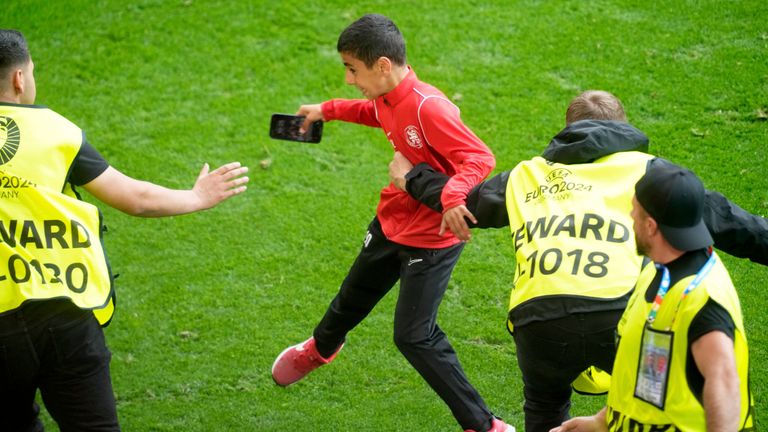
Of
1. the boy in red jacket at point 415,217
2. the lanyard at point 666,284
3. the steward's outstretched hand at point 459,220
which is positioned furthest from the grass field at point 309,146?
the lanyard at point 666,284

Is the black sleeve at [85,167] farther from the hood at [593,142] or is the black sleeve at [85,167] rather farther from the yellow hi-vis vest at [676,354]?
the yellow hi-vis vest at [676,354]

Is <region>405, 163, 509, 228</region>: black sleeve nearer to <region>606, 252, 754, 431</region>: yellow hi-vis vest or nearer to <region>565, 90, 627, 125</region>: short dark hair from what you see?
<region>565, 90, 627, 125</region>: short dark hair

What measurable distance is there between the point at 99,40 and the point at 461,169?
6.10 m

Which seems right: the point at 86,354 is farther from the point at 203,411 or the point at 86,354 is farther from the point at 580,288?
the point at 580,288

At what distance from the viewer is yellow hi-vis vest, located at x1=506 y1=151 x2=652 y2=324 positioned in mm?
3801

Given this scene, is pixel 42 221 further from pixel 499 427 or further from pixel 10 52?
pixel 499 427

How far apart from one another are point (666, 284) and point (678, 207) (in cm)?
27

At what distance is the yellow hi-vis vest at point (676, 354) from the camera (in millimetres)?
3125

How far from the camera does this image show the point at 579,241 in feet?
12.6

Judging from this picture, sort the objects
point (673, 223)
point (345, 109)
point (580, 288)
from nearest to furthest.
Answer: point (673, 223) → point (580, 288) → point (345, 109)

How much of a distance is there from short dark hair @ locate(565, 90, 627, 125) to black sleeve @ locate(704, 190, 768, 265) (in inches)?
24.5

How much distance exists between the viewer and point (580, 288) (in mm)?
3795

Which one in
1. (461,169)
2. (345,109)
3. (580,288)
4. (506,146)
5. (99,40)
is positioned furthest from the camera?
(99,40)

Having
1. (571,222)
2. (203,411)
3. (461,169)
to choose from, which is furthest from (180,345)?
(571,222)
